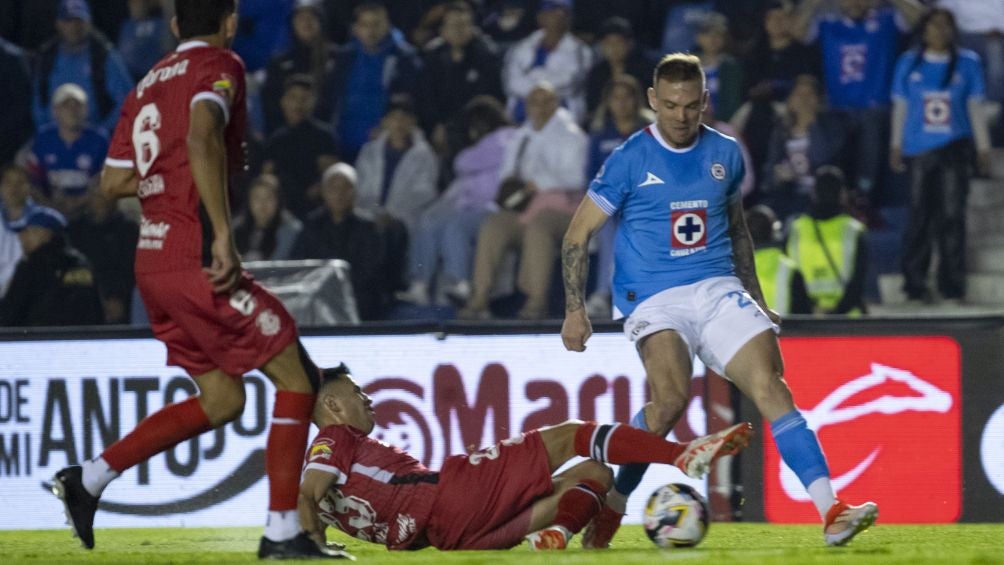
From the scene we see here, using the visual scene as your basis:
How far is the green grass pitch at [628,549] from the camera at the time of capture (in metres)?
5.56

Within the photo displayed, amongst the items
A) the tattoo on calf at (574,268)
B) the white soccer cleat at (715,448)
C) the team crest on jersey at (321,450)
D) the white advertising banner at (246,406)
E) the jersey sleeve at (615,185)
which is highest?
the jersey sleeve at (615,185)

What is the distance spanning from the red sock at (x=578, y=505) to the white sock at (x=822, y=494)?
817mm

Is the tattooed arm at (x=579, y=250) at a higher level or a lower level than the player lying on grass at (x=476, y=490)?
higher

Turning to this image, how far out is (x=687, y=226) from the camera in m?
6.79

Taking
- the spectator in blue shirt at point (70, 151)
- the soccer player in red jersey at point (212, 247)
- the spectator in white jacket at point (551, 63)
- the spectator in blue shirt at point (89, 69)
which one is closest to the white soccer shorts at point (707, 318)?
the soccer player in red jersey at point (212, 247)

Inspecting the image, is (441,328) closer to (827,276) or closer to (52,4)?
(827,276)

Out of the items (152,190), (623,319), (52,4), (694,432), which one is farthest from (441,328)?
(52,4)

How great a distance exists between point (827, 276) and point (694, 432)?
2899 millimetres

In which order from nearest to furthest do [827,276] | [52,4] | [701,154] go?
1. [701,154]
2. [827,276]
3. [52,4]

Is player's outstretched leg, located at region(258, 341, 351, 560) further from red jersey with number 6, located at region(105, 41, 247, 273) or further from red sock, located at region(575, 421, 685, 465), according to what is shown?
red sock, located at region(575, 421, 685, 465)

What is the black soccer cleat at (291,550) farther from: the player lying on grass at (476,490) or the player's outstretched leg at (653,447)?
the player's outstretched leg at (653,447)

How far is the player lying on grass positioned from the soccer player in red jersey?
718 mm

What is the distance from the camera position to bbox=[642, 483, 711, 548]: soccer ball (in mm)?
6195

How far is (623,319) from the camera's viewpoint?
7016mm
